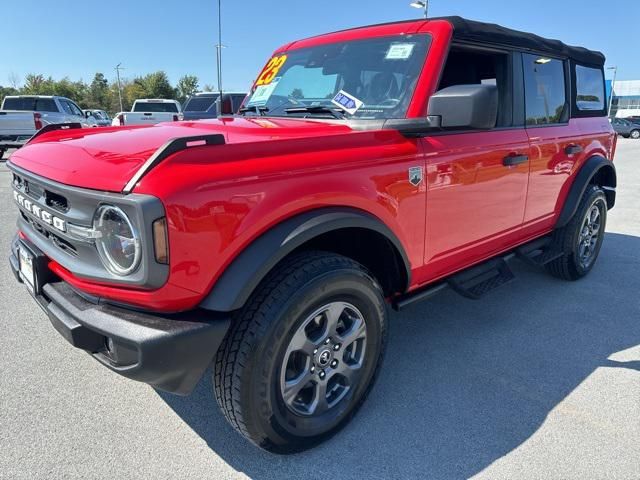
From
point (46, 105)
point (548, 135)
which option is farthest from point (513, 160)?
point (46, 105)

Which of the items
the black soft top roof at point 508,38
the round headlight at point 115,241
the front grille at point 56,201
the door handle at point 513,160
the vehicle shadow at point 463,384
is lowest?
the vehicle shadow at point 463,384

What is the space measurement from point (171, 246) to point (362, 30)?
6.80ft

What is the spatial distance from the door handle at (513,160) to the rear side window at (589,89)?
130 centimetres

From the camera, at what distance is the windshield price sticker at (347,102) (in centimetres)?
269

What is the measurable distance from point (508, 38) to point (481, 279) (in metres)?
1.58

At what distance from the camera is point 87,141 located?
2.30 meters

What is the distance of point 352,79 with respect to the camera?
2.86 metres

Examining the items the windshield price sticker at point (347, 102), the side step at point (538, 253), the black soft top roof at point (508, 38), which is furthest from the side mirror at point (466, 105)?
the side step at point (538, 253)

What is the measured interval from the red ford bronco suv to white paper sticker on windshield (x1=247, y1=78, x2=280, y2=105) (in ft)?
0.06

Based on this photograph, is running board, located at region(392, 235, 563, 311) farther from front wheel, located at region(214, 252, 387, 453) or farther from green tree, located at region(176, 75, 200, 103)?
green tree, located at region(176, 75, 200, 103)

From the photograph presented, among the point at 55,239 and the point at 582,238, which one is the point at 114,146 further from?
the point at 582,238

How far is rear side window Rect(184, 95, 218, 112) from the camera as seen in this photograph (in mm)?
13445

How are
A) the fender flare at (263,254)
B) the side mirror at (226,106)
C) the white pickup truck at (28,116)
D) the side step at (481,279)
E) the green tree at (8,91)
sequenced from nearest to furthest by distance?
the fender flare at (263,254), the side step at (481,279), the side mirror at (226,106), the white pickup truck at (28,116), the green tree at (8,91)

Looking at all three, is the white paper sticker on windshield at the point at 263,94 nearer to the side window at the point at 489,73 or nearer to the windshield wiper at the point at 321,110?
the windshield wiper at the point at 321,110
